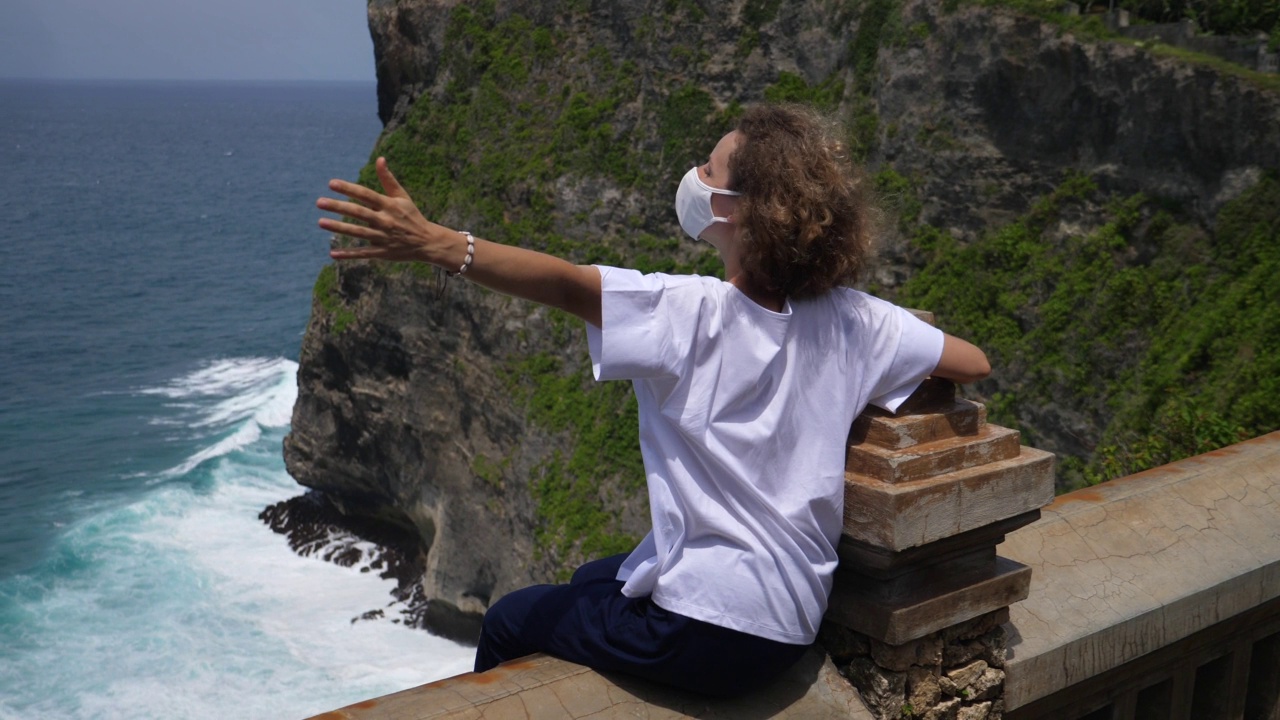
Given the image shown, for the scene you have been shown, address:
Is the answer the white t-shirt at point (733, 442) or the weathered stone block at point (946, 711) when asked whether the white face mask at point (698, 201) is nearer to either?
the white t-shirt at point (733, 442)

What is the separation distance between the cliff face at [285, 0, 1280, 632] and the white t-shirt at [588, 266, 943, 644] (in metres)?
15.3

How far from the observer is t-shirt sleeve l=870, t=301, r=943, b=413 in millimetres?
3156

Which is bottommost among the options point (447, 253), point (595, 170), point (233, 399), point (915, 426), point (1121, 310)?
point (233, 399)

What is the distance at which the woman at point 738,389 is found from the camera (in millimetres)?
2846

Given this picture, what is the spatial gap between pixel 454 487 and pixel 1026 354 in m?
13.8

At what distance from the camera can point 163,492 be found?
116 ft

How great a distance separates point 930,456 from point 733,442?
1.76ft

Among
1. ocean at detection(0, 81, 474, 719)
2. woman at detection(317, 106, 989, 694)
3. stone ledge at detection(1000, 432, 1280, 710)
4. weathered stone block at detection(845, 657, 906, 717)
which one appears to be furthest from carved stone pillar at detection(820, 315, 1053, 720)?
ocean at detection(0, 81, 474, 719)

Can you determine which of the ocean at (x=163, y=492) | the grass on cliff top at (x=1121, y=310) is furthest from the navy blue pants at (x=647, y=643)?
the ocean at (x=163, y=492)

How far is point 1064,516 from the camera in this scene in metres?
4.02

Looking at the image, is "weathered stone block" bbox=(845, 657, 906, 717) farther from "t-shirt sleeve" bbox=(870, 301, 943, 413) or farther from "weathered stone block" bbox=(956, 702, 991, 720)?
"t-shirt sleeve" bbox=(870, 301, 943, 413)

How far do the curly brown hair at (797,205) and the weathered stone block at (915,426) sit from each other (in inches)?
14.7

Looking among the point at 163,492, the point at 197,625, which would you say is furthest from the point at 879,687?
the point at 163,492

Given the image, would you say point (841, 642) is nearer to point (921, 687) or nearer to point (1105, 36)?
point (921, 687)
